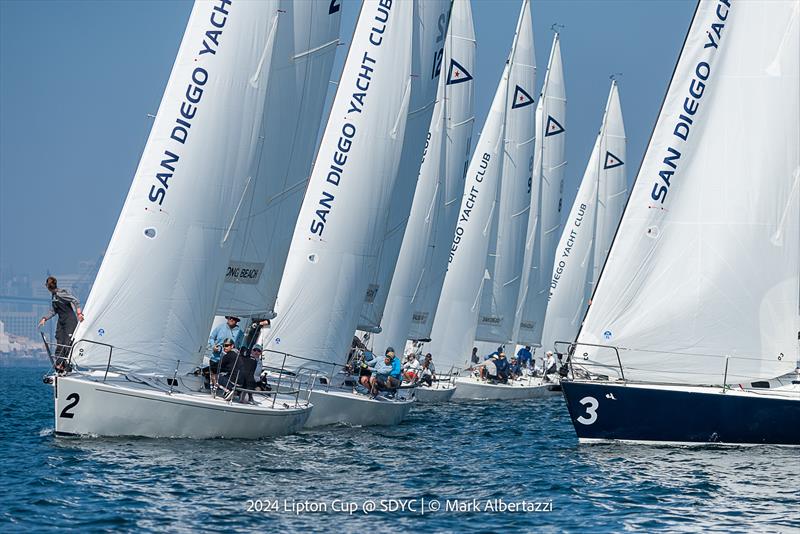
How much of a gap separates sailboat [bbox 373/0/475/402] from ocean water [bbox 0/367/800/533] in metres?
9.44

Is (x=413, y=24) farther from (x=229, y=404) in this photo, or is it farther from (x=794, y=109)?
(x=229, y=404)

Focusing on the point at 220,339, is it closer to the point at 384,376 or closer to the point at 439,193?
the point at 384,376

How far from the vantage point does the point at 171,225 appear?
18.7m

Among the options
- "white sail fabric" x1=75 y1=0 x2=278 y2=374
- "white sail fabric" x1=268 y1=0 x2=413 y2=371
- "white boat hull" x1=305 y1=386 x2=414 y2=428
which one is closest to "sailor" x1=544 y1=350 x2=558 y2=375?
"white boat hull" x1=305 y1=386 x2=414 y2=428

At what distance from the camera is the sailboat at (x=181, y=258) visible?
1777 cm

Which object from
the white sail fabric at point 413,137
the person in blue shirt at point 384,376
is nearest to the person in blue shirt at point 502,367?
the white sail fabric at point 413,137

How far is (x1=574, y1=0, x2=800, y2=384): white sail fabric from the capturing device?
21.0 m

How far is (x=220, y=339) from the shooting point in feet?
66.3

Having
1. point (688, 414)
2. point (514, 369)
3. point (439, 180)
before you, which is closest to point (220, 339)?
point (688, 414)

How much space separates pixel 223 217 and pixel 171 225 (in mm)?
1073

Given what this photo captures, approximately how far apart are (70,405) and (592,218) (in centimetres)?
3691

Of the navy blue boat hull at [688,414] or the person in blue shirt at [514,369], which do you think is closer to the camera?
the navy blue boat hull at [688,414]

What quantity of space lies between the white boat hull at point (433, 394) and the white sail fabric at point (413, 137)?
18.7 feet

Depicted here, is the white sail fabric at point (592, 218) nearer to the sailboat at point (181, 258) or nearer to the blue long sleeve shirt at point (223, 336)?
the blue long sleeve shirt at point (223, 336)
